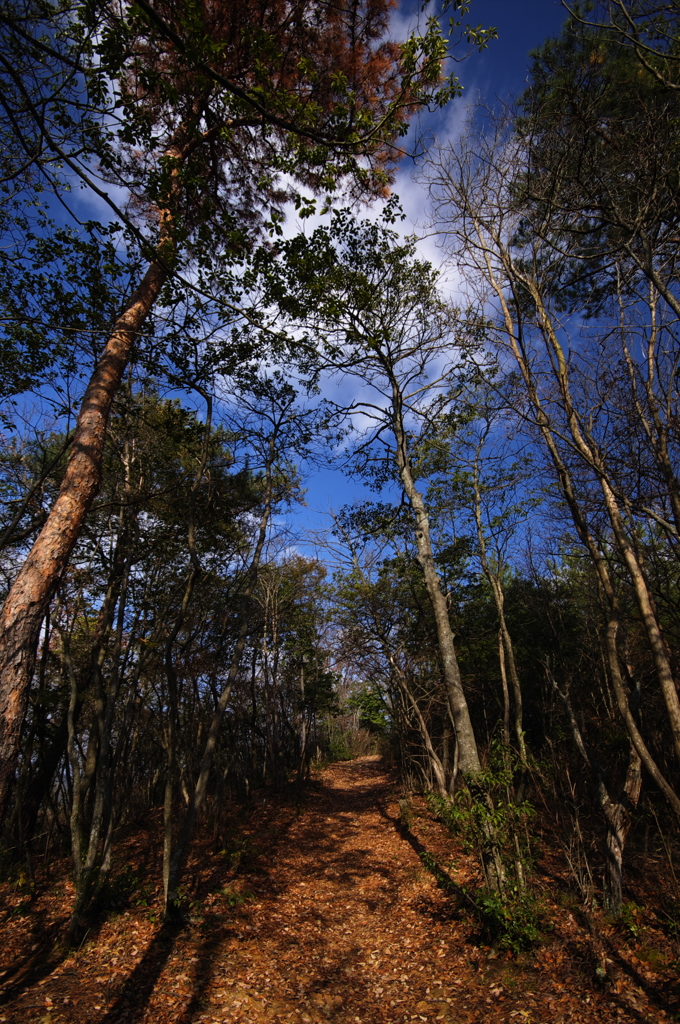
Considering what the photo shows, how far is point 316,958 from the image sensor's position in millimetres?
5125

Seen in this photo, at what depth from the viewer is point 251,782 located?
43.0ft

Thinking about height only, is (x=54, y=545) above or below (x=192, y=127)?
below

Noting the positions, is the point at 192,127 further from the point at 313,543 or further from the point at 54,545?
the point at 313,543

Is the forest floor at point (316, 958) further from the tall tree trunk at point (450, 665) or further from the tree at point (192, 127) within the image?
the tree at point (192, 127)

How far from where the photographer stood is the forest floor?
4102 mm

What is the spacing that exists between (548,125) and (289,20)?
10.5ft

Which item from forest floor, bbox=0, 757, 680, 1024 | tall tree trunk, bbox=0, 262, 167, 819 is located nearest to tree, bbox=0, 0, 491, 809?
tall tree trunk, bbox=0, 262, 167, 819

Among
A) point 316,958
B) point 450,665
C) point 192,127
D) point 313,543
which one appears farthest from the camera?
point 313,543

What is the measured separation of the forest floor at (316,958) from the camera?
161 inches

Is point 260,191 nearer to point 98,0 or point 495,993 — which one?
point 98,0

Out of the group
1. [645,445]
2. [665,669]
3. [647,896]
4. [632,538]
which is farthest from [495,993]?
[645,445]

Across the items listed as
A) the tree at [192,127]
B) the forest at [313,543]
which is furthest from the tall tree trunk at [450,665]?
the tree at [192,127]

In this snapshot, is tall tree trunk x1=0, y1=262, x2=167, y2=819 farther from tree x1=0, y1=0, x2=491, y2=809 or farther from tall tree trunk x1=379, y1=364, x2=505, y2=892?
tall tree trunk x1=379, y1=364, x2=505, y2=892

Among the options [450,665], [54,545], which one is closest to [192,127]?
[54,545]
